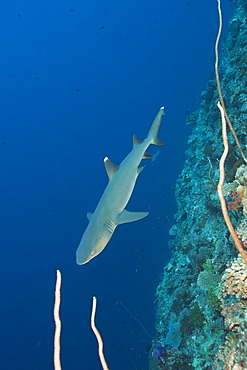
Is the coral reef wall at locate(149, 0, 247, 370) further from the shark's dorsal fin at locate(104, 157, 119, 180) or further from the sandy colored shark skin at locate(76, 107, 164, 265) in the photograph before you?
the shark's dorsal fin at locate(104, 157, 119, 180)

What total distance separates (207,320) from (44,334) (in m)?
63.4

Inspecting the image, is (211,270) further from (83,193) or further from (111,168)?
(83,193)

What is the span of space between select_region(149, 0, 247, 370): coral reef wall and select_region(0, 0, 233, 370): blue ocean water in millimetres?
7996

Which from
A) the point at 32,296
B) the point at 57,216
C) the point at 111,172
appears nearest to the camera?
the point at 111,172

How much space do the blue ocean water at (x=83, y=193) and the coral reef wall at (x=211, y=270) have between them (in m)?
8.00

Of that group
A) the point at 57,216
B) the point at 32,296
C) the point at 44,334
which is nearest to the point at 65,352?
the point at 44,334

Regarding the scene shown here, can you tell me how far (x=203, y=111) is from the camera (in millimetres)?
12406

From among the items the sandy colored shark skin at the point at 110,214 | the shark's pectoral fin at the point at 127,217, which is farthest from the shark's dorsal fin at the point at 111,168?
the shark's pectoral fin at the point at 127,217

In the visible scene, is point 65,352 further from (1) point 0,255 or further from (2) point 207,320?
(2) point 207,320

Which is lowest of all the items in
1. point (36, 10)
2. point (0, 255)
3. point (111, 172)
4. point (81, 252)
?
point (0, 255)

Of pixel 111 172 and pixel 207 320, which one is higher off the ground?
pixel 111 172

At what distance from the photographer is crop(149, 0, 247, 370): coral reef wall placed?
321 cm

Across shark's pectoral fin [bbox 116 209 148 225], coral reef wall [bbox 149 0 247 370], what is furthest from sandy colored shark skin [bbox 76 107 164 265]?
coral reef wall [bbox 149 0 247 370]

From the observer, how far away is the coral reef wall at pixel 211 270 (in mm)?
3211
